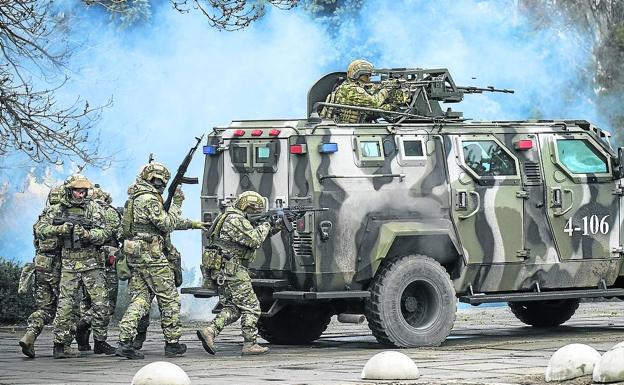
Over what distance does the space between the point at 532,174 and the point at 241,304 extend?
3443 mm

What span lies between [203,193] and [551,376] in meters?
6.10

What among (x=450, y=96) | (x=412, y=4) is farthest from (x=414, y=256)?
(x=412, y=4)

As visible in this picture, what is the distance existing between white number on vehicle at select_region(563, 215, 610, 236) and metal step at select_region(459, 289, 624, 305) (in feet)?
2.01

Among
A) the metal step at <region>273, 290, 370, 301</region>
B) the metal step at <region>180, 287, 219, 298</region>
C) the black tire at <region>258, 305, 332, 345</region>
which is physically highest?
the metal step at <region>180, 287, 219, 298</region>

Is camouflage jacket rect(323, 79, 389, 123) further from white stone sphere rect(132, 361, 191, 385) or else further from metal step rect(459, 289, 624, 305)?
white stone sphere rect(132, 361, 191, 385)

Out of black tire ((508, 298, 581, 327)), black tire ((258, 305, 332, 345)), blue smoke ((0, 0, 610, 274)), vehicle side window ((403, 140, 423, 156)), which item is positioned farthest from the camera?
blue smoke ((0, 0, 610, 274))

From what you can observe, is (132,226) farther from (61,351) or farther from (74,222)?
(61,351)

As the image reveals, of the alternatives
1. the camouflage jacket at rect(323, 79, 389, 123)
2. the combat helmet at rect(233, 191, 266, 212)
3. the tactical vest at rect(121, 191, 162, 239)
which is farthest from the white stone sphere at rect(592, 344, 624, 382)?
the camouflage jacket at rect(323, 79, 389, 123)

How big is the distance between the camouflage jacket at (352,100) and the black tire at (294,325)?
203 centimetres

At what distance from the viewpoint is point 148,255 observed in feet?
53.9

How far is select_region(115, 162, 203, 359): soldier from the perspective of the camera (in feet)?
53.6

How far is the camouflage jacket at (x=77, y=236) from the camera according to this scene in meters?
16.9

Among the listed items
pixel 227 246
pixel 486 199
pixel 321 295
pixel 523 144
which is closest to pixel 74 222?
pixel 227 246

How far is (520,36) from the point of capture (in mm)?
28281
